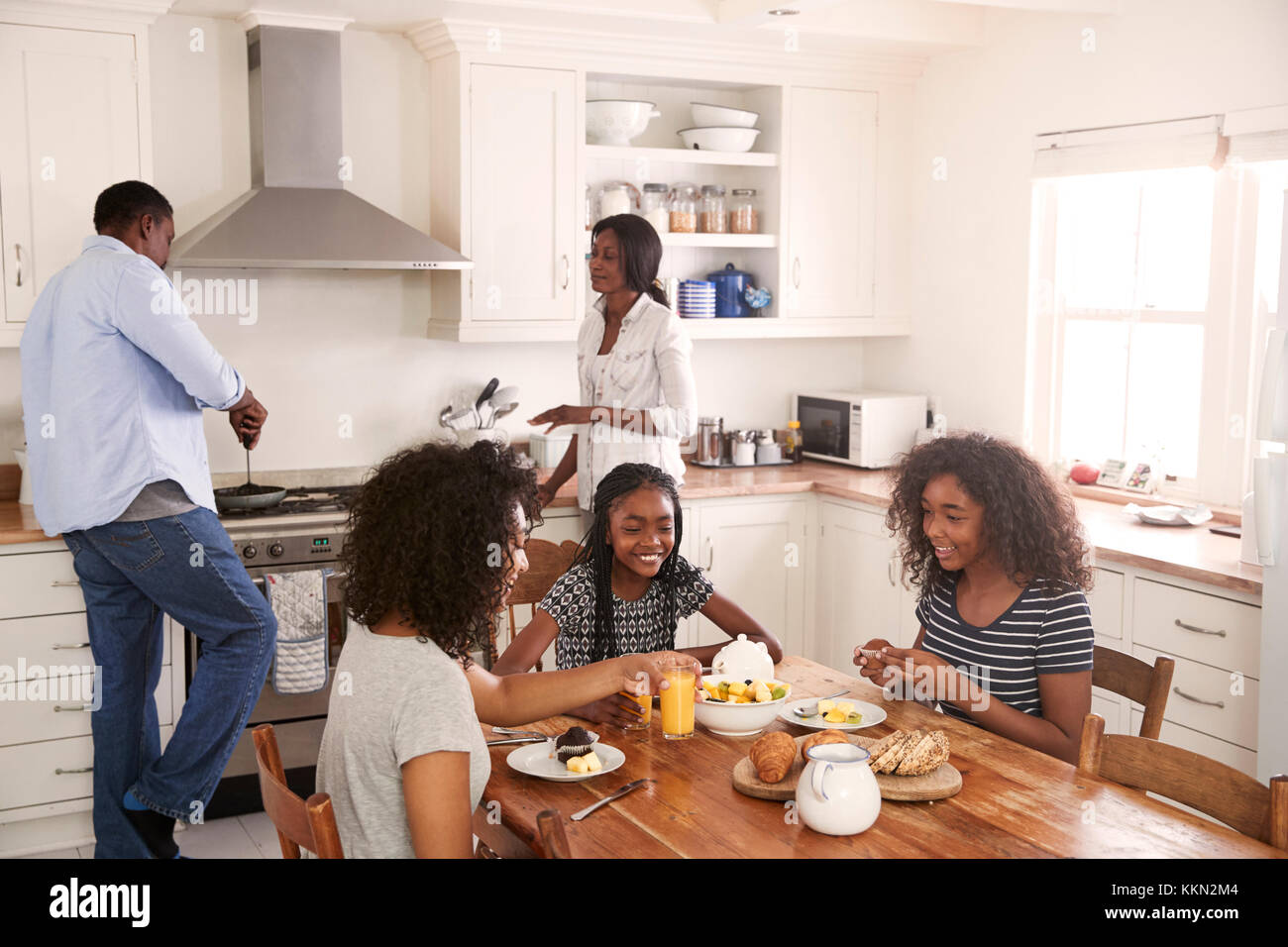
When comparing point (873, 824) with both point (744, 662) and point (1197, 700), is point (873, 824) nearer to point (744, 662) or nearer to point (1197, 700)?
point (744, 662)

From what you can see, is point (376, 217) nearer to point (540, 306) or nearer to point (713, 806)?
point (540, 306)

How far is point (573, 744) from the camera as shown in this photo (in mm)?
1903

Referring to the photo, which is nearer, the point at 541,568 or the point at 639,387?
the point at 541,568

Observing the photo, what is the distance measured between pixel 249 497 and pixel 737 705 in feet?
6.47

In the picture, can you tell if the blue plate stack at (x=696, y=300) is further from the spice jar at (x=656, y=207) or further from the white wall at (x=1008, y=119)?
the white wall at (x=1008, y=119)

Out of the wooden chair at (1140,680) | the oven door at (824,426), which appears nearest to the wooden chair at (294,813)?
the wooden chair at (1140,680)

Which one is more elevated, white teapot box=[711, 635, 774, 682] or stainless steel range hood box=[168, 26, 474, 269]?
stainless steel range hood box=[168, 26, 474, 269]

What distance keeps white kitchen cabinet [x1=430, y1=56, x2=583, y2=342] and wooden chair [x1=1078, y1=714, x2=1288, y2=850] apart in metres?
2.55

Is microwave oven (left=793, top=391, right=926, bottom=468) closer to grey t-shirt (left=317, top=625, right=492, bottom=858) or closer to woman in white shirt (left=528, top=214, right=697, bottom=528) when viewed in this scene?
woman in white shirt (left=528, top=214, right=697, bottom=528)

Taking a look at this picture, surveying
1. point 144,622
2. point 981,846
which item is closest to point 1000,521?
point 981,846

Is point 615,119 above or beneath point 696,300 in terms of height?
above

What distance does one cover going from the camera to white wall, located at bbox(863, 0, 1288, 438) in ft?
11.2

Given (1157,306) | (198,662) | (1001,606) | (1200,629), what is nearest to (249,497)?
(198,662)

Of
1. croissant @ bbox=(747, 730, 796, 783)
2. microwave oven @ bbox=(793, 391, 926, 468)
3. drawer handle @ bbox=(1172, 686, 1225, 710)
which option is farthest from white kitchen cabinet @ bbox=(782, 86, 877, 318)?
croissant @ bbox=(747, 730, 796, 783)
